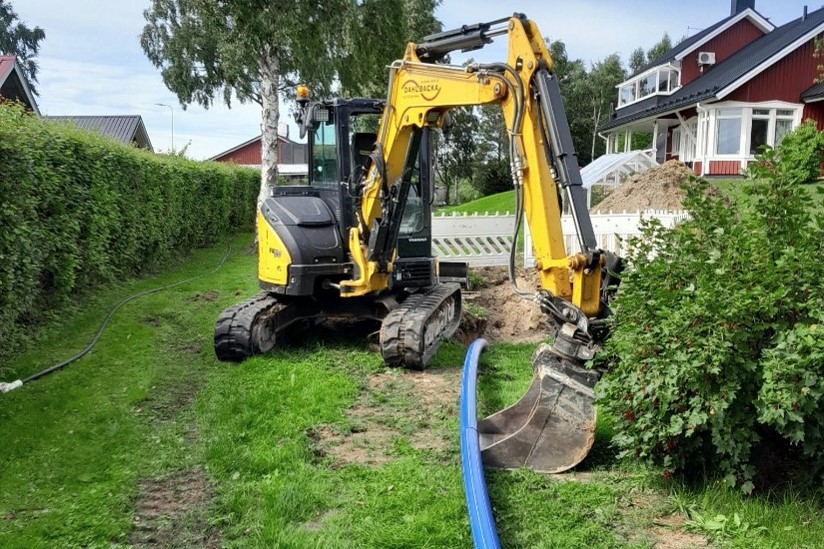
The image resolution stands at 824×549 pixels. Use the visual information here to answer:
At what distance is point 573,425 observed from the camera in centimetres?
458

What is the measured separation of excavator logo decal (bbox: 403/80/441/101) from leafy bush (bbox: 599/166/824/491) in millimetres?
3143

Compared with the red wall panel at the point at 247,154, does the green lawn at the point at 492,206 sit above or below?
below

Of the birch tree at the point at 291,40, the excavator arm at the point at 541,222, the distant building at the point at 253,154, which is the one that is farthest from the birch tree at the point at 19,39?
the excavator arm at the point at 541,222

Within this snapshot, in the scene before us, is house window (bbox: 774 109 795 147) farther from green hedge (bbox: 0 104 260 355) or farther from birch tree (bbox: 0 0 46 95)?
birch tree (bbox: 0 0 46 95)

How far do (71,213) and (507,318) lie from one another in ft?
19.4

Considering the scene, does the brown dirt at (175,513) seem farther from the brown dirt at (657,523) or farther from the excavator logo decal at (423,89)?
the excavator logo decal at (423,89)

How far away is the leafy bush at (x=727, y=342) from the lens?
3.43 m

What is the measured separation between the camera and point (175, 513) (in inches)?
164

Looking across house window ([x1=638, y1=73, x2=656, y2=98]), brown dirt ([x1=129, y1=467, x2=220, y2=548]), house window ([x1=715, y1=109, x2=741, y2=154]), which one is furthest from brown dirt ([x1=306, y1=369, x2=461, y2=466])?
house window ([x1=638, y1=73, x2=656, y2=98])

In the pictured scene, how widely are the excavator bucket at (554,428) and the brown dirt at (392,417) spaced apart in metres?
0.56

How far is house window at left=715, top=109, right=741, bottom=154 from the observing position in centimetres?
2498

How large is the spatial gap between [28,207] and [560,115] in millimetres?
5873

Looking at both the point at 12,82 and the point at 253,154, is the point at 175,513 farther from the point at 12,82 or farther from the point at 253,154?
the point at 253,154

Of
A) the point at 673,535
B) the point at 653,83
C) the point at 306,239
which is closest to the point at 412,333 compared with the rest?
the point at 306,239
